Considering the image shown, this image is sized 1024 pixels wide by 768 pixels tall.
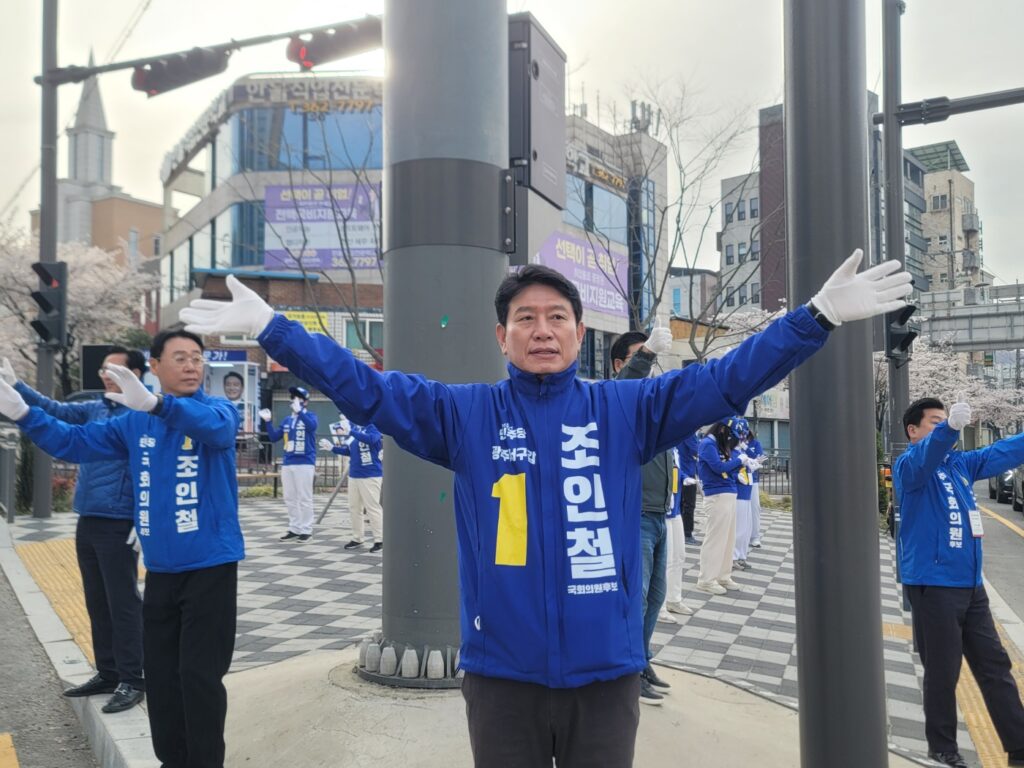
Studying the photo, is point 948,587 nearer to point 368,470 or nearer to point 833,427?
point 833,427

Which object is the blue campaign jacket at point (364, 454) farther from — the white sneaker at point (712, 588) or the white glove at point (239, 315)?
the white glove at point (239, 315)

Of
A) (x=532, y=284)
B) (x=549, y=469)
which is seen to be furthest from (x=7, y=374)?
(x=549, y=469)

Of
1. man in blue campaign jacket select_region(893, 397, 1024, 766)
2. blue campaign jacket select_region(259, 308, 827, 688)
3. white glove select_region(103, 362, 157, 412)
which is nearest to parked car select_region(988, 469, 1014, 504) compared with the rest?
man in blue campaign jacket select_region(893, 397, 1024, 766)

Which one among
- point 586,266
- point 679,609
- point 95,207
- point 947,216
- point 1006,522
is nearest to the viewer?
point 679,609

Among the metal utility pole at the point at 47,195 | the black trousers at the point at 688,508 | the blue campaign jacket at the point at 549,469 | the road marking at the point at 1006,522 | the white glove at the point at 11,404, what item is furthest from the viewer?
the road marking at the point at 1006,522

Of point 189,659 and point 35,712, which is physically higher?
point 189,659

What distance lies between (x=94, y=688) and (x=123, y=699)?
1.29 ft

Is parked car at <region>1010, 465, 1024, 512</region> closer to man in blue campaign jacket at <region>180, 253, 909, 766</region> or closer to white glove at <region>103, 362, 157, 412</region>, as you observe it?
man in blue campaign jacket at <region>180, 253, 909, 766</region>

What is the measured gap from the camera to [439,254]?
168 inches

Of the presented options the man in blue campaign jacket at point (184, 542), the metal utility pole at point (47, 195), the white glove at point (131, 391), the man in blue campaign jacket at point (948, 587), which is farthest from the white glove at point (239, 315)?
the metal utility pole at point (47, 195)

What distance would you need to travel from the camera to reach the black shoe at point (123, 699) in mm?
4676

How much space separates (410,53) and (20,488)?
41.7ft

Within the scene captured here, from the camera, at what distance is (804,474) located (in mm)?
2924

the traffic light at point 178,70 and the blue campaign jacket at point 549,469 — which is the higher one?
the traffic light at point 178,70
